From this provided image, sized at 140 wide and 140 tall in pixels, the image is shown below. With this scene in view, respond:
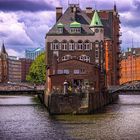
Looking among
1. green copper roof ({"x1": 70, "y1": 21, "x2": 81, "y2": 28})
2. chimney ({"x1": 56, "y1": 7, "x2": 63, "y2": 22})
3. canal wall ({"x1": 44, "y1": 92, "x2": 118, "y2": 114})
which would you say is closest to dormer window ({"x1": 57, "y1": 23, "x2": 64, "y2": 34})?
green copper roof ({"x1": 70, "y1": 21, "x2": 81, "y2": 28})

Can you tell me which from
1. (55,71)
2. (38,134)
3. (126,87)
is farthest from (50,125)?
(126,87)

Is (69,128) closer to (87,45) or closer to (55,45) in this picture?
(87,45)

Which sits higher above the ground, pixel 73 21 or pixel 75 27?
pixel 73 21

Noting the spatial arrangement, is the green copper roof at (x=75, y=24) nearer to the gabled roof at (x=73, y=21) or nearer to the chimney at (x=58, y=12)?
the gabled roof at (x=73, y=21)

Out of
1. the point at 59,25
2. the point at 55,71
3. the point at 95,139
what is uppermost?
the point at 59,25

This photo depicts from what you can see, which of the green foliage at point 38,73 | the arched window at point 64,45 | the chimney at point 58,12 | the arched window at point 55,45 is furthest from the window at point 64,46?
the green foliage at point 38,73

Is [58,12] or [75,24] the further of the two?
[58,12]

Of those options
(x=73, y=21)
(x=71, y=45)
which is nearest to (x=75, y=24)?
(x=73, y=21)

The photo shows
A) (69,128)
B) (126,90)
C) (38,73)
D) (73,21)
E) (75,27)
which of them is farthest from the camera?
(38,73)

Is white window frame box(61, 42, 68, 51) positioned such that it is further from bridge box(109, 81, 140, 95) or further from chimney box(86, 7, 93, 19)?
bridge box(109, 81, 140, 95)

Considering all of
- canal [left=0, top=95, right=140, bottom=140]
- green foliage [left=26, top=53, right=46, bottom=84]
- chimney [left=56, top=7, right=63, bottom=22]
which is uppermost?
chimney [left=56, top=7, right=63, bottom=22]

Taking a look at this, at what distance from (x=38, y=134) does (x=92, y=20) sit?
57.1m

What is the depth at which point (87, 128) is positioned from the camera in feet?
170

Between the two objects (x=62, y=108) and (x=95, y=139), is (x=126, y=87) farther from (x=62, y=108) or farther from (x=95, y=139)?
(x=95, y=139)
